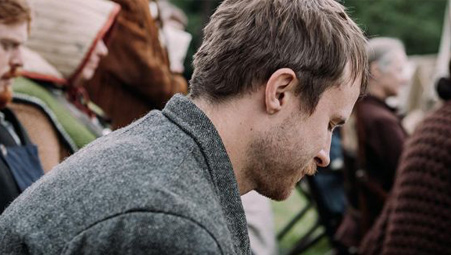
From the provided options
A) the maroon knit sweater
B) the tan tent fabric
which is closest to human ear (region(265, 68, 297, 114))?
the tan tent fabric

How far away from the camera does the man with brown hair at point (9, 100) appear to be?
252 centimetres

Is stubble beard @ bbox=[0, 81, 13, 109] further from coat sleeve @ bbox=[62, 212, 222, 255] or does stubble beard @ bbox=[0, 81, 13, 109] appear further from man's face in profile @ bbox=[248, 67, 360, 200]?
coat sleeve @ bbox=[62, 212, 222, 255]

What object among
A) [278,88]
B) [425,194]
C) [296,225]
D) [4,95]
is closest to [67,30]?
[4,95]

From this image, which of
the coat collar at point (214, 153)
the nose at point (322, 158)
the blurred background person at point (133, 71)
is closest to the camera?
the coat collar at point (214, 153)

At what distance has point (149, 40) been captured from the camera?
394cm

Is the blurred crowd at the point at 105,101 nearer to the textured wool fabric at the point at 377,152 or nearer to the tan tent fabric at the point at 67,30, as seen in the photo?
the tan tent fabric at the point at 67,30

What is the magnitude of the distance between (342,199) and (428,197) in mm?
2227

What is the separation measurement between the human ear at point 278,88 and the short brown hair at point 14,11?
1.24 meters

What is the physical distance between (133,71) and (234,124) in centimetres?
242

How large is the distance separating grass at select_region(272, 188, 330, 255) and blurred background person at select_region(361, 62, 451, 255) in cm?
322

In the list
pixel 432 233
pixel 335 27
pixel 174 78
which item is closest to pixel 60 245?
pixel 335 27

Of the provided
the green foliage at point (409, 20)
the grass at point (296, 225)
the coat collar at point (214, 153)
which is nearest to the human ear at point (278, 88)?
the coat collar at point (214, 153)

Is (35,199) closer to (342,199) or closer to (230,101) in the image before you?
(230,101)

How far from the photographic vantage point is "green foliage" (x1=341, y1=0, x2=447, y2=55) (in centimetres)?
2377
